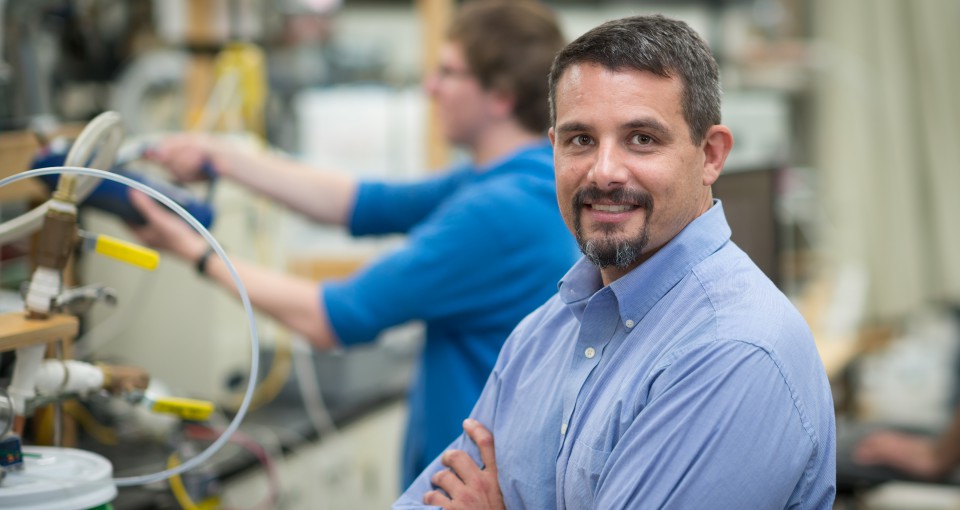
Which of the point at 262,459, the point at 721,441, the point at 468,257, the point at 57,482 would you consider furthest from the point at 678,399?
the point at 262,459

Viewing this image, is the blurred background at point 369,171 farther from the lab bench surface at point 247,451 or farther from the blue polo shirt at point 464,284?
the blue polo shirt at point 464,284

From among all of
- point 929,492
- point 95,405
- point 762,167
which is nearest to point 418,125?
point 762,167

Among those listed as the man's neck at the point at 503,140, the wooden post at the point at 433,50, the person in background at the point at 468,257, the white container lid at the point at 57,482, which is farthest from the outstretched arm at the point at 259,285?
the wooden post at the point at 433,50

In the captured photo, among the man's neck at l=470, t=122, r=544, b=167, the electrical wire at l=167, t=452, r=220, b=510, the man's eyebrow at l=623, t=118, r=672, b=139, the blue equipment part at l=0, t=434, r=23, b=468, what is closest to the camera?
the man's eyebrow at l=623, t=118, r=672, b=139

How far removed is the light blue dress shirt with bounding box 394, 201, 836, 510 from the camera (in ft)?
3.32

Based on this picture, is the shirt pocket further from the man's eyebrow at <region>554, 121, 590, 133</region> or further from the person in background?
the person in background

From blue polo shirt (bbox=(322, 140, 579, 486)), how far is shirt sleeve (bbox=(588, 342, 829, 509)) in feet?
2.59

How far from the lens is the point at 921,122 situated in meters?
5.14

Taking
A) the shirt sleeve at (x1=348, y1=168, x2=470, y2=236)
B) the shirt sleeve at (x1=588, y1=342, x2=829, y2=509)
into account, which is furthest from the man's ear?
the shirt sleeve at (x1=348, y1=168, x2=470, y2=236)

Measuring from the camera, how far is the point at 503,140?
202 cm

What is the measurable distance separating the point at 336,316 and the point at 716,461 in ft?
3.07

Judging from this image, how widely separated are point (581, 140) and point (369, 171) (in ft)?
7.09

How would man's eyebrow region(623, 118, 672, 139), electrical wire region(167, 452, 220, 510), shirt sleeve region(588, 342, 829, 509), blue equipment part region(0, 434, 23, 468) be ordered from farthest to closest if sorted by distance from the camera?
electrical wire region(167, 452, 220, 510) < blue equipment part region(0, 434, 23, 468) < man's eyebrow region(623, 118, 672, 139) < shirt sleeve region(588, 342, 829, 509)

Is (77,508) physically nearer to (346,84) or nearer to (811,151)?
(346,84)
